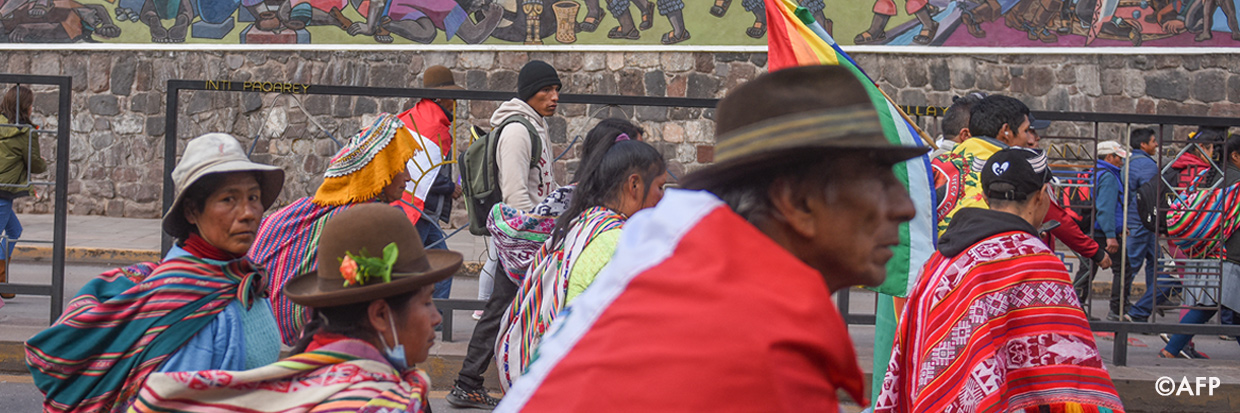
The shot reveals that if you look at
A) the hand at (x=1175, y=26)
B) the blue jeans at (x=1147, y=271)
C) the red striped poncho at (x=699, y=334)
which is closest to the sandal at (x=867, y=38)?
the hand at (x=1175, y=26)

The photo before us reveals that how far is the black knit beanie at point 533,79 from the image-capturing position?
19.2 feet

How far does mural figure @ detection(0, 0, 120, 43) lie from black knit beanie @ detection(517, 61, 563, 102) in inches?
445

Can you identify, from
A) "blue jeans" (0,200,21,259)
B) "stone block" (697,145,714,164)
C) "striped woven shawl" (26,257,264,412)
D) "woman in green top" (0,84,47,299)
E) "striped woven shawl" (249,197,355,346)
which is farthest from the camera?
"stone block" (697,145,714,164)

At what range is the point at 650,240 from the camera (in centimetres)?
129

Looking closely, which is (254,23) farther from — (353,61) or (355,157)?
(355,157)

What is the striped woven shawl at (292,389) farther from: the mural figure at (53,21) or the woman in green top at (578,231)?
the mural figure at (53,21)

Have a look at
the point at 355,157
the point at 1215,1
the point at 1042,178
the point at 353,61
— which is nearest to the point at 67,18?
the point at 353,61

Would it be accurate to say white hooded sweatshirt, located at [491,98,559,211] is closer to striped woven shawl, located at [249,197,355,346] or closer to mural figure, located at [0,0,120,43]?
striped woven shawl, located at [249,197,355,346]

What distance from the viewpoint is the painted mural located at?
45.5 feet

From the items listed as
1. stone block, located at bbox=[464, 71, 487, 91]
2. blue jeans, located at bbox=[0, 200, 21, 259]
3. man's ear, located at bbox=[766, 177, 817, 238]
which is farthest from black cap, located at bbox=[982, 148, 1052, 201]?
stone block, located at bbox=[464, 71, 487, 91]

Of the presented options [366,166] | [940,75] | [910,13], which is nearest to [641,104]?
[366,166]

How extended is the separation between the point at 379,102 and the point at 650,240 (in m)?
13.3

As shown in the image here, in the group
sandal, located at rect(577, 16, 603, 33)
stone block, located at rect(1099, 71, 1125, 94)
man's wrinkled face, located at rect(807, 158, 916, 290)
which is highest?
sandal, located at rect(577, 16, 603, 33)

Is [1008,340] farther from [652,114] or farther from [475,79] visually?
[475,79]
